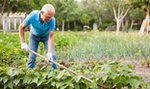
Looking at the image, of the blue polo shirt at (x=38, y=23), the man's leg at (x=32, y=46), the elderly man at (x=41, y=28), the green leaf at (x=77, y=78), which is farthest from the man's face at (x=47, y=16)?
the green leaf at (x=77, y=78)

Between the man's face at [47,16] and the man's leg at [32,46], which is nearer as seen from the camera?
the man's face at [47,16]

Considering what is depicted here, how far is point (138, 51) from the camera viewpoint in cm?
991

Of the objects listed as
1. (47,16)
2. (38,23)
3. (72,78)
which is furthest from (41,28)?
(72,78)

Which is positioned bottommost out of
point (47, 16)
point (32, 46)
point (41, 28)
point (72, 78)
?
point (72, 78)

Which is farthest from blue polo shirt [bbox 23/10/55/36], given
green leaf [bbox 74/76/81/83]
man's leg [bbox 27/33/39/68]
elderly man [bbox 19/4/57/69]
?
green leaf [bbox 74/76/81/83]

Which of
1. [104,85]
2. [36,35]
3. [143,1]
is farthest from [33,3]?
[104,85]

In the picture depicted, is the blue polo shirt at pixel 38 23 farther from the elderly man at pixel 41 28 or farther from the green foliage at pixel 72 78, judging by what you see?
the green foliage at pixel 72 78

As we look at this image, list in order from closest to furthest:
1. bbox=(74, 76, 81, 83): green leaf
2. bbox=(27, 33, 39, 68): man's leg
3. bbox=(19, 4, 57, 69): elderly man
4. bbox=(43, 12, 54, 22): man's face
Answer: bbox=(74, 76, 81, 83): green leaf
bbox=(43, 12, 54, 22): man's face
bbox=(19, 4, 57, 69): elderly man
bbox=(27, 33, 39, 68): man's leg

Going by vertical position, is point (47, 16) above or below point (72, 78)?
above

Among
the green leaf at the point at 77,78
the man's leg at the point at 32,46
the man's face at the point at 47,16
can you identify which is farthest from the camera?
the man's leg at the point at 32,46

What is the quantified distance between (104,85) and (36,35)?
183 cm

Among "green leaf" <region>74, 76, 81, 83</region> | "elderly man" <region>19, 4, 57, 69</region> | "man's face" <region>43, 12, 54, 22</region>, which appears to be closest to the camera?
"green leaf" <region>74, 76, 81, 83</region>

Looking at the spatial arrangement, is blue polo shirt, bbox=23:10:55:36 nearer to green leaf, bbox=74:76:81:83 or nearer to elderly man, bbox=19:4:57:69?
elderly man, bbox=19:4:57:69

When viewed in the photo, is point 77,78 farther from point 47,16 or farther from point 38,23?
point 38,23
